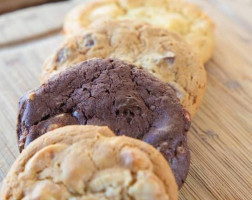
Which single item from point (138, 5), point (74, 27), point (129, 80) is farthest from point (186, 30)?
point (129, 80)

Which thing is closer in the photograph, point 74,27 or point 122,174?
point 122,174

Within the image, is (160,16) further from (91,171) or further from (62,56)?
(91,171)

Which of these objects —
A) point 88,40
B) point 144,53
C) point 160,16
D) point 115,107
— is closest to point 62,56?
point 88,40

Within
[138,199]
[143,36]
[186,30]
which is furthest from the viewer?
[186,30]

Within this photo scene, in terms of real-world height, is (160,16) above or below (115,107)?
below

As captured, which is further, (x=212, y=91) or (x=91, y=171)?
(x=212, y=91)

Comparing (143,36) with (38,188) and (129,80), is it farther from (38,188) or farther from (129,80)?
(38,188)

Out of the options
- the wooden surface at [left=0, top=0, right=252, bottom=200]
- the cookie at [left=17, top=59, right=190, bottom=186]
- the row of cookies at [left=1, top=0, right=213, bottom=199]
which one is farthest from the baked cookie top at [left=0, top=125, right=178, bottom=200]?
the wooden surface at [left=0, top=0, right=252, bottom=200]
